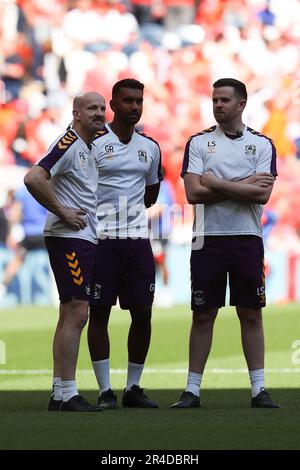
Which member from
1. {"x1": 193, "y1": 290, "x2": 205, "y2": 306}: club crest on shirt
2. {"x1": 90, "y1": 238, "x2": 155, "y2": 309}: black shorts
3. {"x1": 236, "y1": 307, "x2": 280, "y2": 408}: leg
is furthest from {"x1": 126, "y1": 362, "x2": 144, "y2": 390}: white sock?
{"x1": 236, "y1": 307, "x2": 280, "y2": 408}: leg

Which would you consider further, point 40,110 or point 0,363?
point 40,110

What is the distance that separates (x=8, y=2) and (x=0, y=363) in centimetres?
1794

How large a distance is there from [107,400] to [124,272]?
861 mm

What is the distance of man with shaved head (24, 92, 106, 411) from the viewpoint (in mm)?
7883

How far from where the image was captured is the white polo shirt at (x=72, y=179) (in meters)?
7.95

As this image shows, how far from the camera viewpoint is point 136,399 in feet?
27.9

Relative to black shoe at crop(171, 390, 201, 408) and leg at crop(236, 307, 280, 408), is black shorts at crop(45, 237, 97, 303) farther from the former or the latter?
leg at crop(236, 307, 280, 408)

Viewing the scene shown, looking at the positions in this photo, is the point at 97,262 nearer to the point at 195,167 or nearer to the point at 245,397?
the point at 195,167

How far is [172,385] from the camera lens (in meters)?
10.3

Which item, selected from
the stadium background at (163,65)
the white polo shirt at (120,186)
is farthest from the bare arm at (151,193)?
the stadium background at (163,65)

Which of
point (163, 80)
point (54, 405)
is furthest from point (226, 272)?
point (163, 80)

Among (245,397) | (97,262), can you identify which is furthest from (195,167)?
(245,397)

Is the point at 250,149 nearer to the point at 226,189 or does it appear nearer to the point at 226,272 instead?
the point at 226,189
